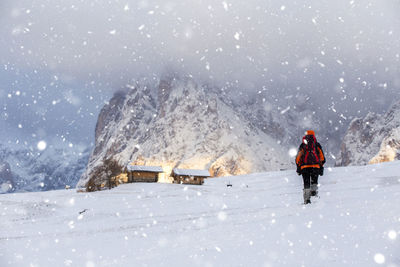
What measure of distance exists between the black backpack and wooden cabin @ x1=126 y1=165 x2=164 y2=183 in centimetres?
6553

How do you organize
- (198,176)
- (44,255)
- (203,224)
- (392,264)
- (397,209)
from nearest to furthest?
1. (392,264)
2. (44,255)
3. (397,209)
4. (203,224)
5. (198,176)

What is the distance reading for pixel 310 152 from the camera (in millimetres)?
10086

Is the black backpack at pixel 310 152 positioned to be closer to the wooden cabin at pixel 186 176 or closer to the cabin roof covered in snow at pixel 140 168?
the cabin roof covered in snow at pixel 140 168

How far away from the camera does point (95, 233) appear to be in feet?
27.6

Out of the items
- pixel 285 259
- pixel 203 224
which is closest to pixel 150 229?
pixel 203 224

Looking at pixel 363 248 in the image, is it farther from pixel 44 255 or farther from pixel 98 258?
pixel 44 255

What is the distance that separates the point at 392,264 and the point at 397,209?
11.6 ft

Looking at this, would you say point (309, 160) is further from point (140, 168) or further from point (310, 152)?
point (140, 168)

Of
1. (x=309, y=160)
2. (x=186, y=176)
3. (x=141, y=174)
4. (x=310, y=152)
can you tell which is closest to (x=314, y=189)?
(x=309, y=160)

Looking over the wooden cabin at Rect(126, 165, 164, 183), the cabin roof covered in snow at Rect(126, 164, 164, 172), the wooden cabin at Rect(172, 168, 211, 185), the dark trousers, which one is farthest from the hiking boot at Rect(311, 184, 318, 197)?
the wooden cabin at Rect(172, 168, 211, 185)

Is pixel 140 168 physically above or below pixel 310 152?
below

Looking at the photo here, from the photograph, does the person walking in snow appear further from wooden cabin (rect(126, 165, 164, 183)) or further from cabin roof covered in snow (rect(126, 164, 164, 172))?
cabin roof covered in snow (rect(126, 164, 164, 172))

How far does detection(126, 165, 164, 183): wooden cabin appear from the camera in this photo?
7469 centimetres

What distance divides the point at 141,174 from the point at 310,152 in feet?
226
